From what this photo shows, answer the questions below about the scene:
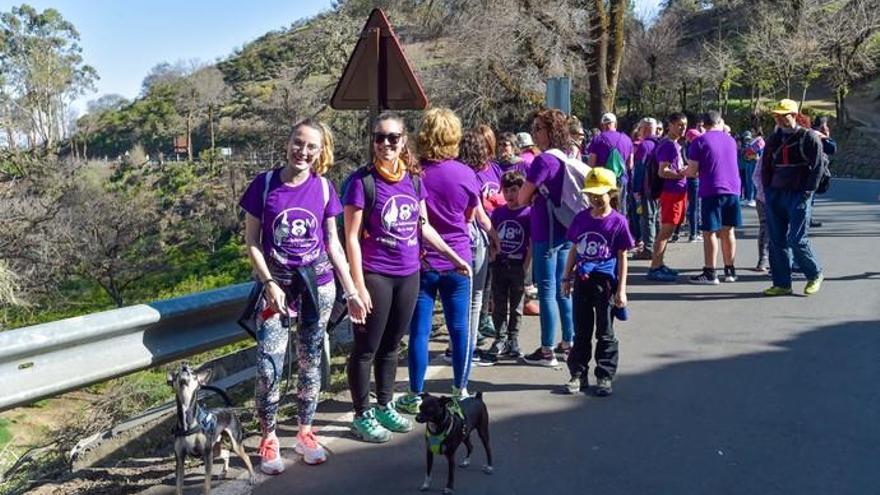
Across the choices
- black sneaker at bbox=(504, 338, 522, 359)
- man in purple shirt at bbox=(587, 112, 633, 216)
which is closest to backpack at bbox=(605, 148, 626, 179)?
man in purple shirt at bbox=(587, 112, 633, 216)

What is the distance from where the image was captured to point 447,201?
16.0 feet

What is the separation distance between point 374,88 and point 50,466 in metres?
3.20

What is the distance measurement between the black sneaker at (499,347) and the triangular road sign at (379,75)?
203 cm

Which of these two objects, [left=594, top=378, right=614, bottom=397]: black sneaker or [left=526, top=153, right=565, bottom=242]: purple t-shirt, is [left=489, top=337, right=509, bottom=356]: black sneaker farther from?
[left=594, top=378, right=614, bottom=397]: black sneaker

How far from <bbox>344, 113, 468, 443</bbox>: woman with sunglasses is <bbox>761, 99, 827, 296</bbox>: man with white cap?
4.87 metres

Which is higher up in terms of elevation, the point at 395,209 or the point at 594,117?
the point at 594,117

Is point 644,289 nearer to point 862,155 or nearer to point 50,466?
point 50,466

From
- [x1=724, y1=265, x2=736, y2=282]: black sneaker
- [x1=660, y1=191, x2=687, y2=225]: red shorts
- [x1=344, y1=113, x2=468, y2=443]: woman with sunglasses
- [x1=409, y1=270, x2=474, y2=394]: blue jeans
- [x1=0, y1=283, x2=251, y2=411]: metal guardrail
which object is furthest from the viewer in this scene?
[x1=660, y1=191, x2=687, y2=225]: red shorts

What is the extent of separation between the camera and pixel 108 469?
4230 millimetres

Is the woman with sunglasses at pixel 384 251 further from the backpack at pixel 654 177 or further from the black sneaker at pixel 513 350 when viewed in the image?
the backpack at pixel 654 177

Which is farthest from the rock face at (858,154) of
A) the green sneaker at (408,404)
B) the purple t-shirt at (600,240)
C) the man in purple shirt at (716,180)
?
the green sneaker at (408,404)

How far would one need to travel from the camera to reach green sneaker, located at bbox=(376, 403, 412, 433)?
15.6 feet

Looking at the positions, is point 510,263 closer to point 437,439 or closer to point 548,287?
point 548,287

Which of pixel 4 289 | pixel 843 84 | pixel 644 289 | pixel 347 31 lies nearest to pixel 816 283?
pixel 644 289
